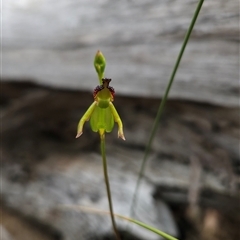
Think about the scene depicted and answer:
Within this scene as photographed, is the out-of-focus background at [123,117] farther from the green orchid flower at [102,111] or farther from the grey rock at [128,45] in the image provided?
the green orchid flower at [102,111]

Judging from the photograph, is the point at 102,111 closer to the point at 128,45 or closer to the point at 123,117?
the point at 128,45

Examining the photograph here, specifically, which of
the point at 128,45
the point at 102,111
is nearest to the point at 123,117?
the point at 128,45

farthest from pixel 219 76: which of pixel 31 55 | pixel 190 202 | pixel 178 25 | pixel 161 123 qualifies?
pixel 31 55

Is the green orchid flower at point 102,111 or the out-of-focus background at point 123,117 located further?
the out-of-focus background at point 123,117

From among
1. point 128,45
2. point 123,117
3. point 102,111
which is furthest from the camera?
point 123,117

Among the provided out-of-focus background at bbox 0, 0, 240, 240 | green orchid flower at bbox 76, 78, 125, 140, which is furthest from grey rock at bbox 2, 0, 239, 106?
green orchid flower at bbox 76, 78, 125, 140

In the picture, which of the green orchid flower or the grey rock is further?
Answer: the grey rock

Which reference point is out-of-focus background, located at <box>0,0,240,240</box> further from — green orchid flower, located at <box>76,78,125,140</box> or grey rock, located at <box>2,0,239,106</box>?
green orchid flower, located at <box>76,78,125,140</box>

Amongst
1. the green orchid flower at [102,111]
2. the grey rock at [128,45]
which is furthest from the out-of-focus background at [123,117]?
the green orchid flower at [102,111]

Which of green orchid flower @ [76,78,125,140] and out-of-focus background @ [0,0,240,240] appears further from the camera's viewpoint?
out-of-focus background @ [0,0,240,240]
